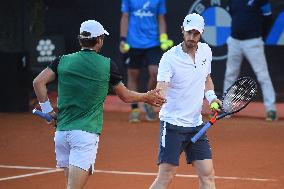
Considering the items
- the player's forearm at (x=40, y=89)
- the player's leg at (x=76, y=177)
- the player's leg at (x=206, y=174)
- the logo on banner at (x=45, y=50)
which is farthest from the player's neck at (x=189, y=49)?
the logo on banner at (x=45, y=50)

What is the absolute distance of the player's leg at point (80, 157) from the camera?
7516 millimetres

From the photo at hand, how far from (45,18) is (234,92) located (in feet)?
30.8

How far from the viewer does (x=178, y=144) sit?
26.8 feet

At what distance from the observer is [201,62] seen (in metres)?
8.25

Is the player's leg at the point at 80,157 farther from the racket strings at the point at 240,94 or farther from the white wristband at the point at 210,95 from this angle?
the racket strings at the point at 240,94

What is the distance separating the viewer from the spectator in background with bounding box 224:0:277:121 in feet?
46.3

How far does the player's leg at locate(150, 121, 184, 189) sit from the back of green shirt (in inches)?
29.4

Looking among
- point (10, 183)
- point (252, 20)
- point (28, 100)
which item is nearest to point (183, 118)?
point (10, 183)

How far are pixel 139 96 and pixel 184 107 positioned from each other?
16.2 inches

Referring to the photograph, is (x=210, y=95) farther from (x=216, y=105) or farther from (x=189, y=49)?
(x=189, y=49)

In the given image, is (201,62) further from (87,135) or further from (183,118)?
(87,135)

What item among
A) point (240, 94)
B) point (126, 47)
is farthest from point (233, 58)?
point (240, 94)

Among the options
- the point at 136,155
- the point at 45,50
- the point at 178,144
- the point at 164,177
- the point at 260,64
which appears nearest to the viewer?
the point at 164,177

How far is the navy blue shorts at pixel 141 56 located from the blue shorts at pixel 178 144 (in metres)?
6.02
